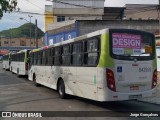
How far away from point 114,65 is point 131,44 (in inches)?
41.3

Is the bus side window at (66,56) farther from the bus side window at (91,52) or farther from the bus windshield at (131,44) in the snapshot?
the bus windshield at (131,44)

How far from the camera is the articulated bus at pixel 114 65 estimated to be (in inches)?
414

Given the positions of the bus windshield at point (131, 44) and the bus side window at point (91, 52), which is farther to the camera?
the bus side window at point (91, 52)

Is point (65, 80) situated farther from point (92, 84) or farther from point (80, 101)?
point (92, 84)

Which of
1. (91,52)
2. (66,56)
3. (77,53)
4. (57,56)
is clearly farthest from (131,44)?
(57,56)

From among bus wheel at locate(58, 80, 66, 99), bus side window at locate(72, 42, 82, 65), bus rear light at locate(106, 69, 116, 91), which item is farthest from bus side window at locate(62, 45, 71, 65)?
bus rear light at locate(106, 69, 116, 91)

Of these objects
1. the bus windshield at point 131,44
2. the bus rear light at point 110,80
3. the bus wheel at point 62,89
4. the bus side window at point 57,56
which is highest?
the bus windshield at point 131,44

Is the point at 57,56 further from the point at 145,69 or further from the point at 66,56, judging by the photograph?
the point at 145,69

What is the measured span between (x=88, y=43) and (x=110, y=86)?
2005 millimetres

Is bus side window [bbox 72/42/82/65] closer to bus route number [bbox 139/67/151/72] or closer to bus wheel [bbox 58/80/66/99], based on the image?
bus wheel [bbox 58/80/66/99]

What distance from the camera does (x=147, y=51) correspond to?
37.7ft

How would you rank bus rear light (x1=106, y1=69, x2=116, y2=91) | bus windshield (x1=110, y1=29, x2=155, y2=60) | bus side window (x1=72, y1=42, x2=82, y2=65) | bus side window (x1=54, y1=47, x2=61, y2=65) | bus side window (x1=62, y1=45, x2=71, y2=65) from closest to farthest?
bus rear light (x1=106, y1=69, x2=116, y2=91)
bus windshield (x1=110, y1=29, x2=155, y2=60)
bus side window (x1=72, y1=42, x2=82, y2=65)
bus side window (x1=62, y1=45, x2=71, y2=65)
bus side window (x1=54, y1=47, x2=61, y2=65)

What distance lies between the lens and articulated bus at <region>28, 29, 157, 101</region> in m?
10.5

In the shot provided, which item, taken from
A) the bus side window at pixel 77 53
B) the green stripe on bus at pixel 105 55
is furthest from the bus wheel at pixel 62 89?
the green stripe on bus at pixel 105 55
